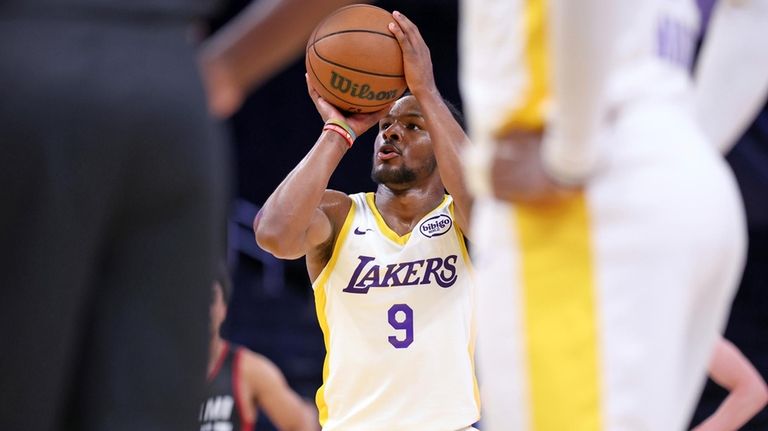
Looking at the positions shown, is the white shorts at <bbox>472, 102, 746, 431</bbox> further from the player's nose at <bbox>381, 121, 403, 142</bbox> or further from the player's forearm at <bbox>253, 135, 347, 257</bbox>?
the player's nose at <bbox>381, 121, 403, 142</bbox>

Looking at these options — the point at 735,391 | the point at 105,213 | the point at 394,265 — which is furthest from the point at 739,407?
the point at 105,213

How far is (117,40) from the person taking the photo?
1782 mm

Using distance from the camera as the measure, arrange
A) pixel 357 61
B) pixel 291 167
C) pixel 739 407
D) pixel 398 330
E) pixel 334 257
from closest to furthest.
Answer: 1. pixel 357 61
2. pixel 398 330
3. pixel 334 257
4. pixel 739 407
5. pixel 291 167

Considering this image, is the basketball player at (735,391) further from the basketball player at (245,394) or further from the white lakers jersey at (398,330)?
the basketball player at (245,394)

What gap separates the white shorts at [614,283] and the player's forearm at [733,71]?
1.20ft

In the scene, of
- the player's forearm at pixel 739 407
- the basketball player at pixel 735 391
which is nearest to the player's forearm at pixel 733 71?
the basketball player at pixel 735 391

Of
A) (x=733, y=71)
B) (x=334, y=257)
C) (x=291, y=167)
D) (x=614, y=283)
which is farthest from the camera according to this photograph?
(x=291, y=167)

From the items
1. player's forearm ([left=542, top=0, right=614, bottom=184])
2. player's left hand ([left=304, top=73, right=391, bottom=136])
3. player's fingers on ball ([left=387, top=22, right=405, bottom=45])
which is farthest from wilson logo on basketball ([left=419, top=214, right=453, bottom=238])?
player's forearm ([left=542, top=0, right=614, bottom=184])

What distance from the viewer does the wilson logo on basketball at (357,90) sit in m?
4.09

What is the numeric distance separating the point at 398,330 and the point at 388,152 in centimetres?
74

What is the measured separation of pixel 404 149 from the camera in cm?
470

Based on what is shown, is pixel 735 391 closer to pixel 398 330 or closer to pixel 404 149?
pixel 398 330

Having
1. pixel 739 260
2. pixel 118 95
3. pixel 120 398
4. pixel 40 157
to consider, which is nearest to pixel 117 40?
pixel 118 95

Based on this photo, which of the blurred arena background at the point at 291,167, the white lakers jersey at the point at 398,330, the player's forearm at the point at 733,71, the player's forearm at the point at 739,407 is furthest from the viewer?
the blurred arena background at the point at 291,167
